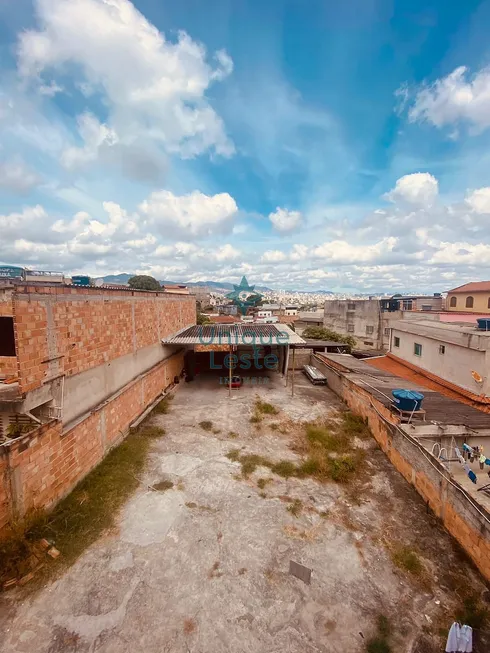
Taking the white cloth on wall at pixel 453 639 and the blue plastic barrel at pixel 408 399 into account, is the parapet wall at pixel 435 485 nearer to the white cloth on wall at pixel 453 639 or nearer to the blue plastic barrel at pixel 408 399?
the blue plastic barrel at pixel 408 399

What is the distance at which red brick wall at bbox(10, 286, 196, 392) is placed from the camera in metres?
4.86

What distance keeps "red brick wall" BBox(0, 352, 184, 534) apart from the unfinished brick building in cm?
2

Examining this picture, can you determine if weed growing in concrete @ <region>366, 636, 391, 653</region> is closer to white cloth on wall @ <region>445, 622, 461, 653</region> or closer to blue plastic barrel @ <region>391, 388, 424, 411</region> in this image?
white cloth on wall @ <region>445, 622, 461, 653</region>

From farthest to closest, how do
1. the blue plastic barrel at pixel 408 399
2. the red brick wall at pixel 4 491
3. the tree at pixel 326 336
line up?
the tree at pixel 326 336 → the blue plastic barrel at pixel 408 399 → the red brick wall at pixel 4 491

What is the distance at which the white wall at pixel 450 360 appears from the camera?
10.7 metres

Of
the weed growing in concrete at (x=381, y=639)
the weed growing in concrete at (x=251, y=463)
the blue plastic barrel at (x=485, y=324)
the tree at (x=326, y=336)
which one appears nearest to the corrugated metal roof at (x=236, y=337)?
the weed growing in concrete at (x=251, y=463)

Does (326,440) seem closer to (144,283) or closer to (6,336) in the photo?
(6,336)

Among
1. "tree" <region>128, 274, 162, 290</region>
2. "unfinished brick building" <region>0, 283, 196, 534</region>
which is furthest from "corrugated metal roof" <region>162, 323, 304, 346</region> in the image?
"tree" <region>128, 274, 162, 290</region>

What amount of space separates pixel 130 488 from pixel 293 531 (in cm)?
350

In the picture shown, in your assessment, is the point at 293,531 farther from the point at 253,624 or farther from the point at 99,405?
the point at 99,405

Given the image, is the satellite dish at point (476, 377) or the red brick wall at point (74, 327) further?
the satellite dish at point (476, 377)

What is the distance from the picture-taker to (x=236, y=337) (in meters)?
12.4

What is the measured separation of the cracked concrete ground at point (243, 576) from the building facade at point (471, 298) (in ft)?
94.2

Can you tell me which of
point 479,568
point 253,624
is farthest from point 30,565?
point 479,568
